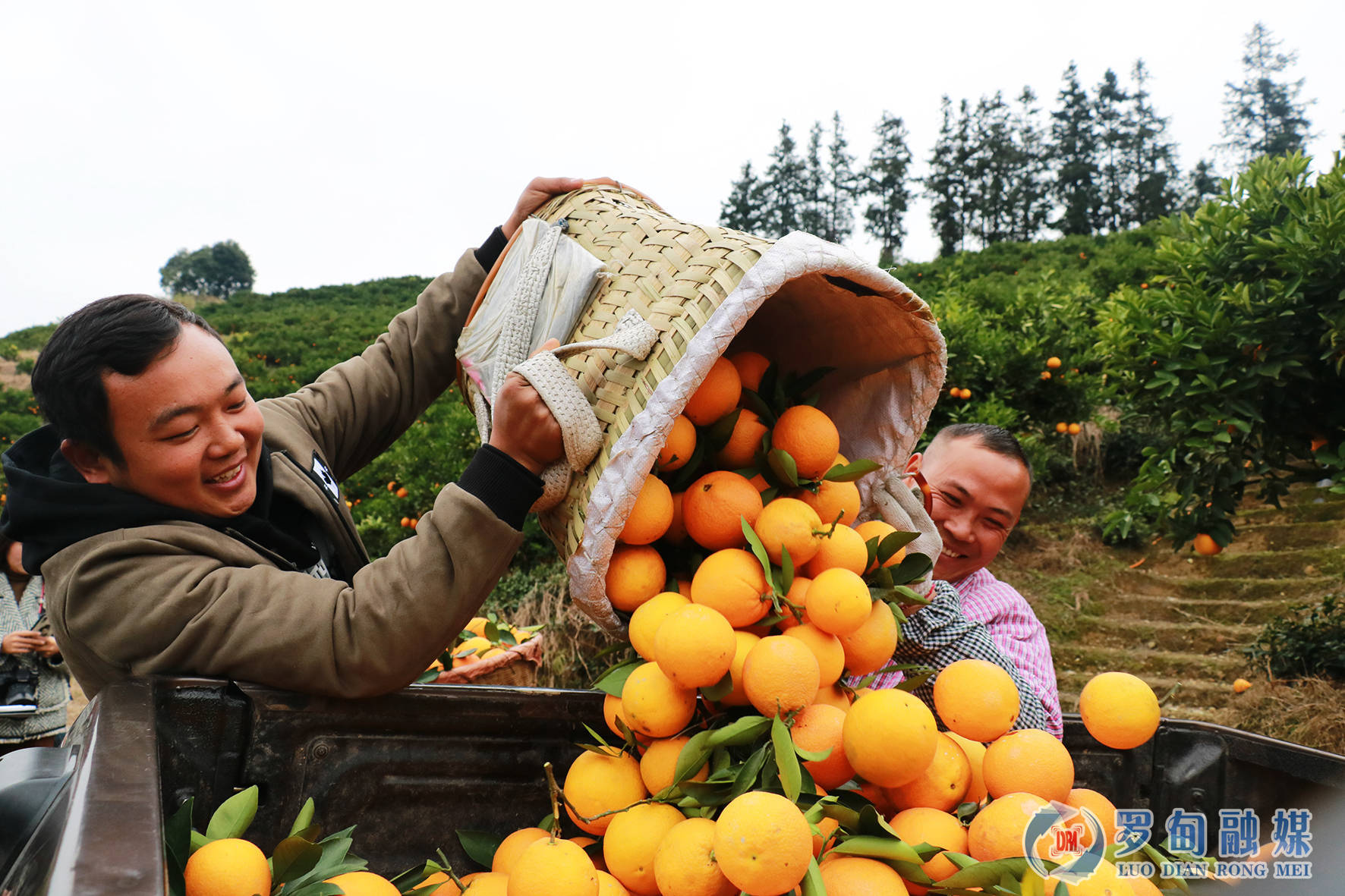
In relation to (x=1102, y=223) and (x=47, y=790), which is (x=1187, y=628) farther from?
(x=1102, y=223)

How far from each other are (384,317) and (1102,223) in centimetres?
3260

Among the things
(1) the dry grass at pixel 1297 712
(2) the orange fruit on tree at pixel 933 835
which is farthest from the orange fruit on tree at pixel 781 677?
(1) the dry grass at pixel 1297 712

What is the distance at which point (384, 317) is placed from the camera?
688 inches

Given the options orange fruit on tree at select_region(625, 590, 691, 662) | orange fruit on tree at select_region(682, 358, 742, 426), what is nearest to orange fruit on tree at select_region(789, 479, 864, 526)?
orange fruit on tree at select_region(682, 358, 742, 426)

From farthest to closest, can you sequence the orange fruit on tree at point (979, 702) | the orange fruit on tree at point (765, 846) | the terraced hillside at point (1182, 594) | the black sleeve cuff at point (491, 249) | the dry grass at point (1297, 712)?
the terraced hillside at point (1182, 594)
the dry grass at point (1297, 712)
the black sleeve cuff at point (491, 249)
the orange fruit on tree at point (979, 702)
the orange fruit on tree at point (765, 846)

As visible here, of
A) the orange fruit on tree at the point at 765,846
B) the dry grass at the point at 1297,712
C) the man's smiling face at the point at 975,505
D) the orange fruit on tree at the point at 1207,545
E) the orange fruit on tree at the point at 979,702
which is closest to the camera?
the orange fruit on tree at the point at 765,846

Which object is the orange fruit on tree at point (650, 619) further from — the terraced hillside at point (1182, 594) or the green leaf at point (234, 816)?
the terraced hillside at point (1182, 594)

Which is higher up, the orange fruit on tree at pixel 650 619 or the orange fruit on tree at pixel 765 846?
the orange fruit on tree at pixel 650 619

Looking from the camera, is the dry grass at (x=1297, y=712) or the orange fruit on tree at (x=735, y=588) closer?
the orange fruit on tree at (x=735, y=588)

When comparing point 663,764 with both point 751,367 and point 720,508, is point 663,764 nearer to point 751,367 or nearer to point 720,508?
point 720,508

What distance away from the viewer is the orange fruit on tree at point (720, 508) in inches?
53.2

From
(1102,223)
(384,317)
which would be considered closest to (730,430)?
(384,317)

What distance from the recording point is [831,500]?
4.78 feet

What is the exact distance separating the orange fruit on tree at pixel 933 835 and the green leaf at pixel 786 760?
0.52 feet
